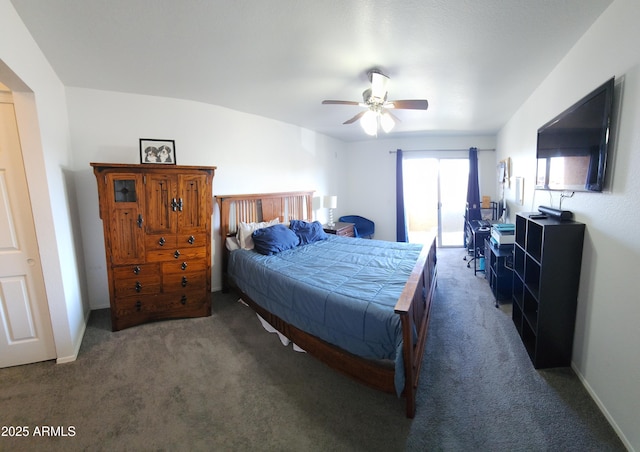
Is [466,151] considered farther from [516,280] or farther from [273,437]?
[273,437]

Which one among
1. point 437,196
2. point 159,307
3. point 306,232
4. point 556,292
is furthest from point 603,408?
point 437,196

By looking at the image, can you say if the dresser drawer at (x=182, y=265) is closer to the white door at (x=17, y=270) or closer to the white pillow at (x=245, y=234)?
the white pillow at (x=245, y=234)

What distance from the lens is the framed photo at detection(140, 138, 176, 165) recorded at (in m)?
3.05

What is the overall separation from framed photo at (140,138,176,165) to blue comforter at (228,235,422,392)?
1.40 metres

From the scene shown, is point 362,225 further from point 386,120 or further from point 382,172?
point 386,120

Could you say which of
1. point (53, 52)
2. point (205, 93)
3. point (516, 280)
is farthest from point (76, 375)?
point (516, 280)

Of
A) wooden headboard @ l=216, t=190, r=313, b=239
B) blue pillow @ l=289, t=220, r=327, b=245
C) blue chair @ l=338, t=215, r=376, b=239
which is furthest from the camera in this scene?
blue chair @ l=338, t=215, r=376, b=239

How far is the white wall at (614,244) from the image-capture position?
4.73ft

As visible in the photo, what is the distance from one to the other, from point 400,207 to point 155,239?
4732mm

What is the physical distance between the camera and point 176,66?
2377mm

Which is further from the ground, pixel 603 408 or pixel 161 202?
pixel 161 202

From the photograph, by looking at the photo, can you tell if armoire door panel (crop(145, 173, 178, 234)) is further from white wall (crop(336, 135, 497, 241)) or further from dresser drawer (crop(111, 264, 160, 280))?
white wall (crop(336, 135, 497, 241))

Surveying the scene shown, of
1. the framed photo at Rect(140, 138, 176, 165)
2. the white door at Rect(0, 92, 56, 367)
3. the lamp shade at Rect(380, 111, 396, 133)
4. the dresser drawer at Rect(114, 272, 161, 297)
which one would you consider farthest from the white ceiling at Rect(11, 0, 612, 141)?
the dresser drawer at Rect(114, 272, 161, 297)

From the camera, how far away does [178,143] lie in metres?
3.32
